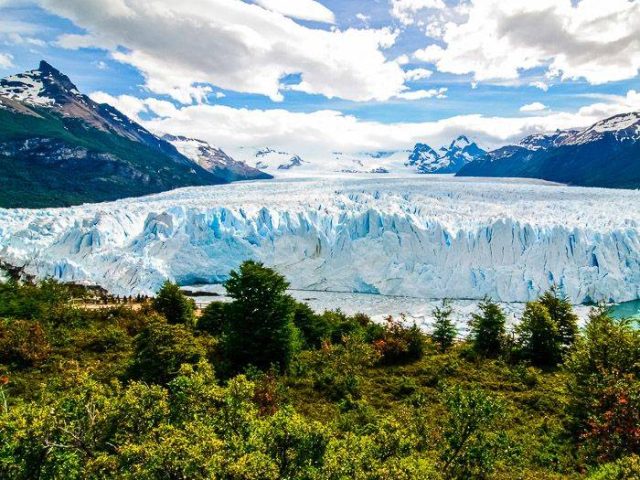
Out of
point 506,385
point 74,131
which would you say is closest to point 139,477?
point 506,385

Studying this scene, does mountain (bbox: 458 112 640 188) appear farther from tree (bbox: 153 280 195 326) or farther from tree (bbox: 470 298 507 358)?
tree (bbox: 153 280 195 326)

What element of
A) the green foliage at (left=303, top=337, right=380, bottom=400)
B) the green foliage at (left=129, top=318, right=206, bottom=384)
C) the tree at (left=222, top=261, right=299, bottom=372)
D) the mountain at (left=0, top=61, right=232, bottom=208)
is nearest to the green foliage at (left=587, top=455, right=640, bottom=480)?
the green foliage at (left=303, top=337, right=380, bottom=400)

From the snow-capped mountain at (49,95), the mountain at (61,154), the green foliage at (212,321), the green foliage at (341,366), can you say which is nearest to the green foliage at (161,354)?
the green foliage at (341,366)

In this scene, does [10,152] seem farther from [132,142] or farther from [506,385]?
[506,385]

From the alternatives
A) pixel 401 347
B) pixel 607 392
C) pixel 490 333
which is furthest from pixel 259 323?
pixel 607 392

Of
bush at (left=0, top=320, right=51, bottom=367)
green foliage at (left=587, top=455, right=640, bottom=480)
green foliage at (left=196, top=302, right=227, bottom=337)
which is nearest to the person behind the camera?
green foliage at (left=587, top=455, right=640, bottom=480)

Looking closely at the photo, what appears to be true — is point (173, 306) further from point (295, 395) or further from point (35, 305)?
point (295, 395)

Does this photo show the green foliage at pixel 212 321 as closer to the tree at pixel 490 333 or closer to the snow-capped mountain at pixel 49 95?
the tree at pixel 490 333
